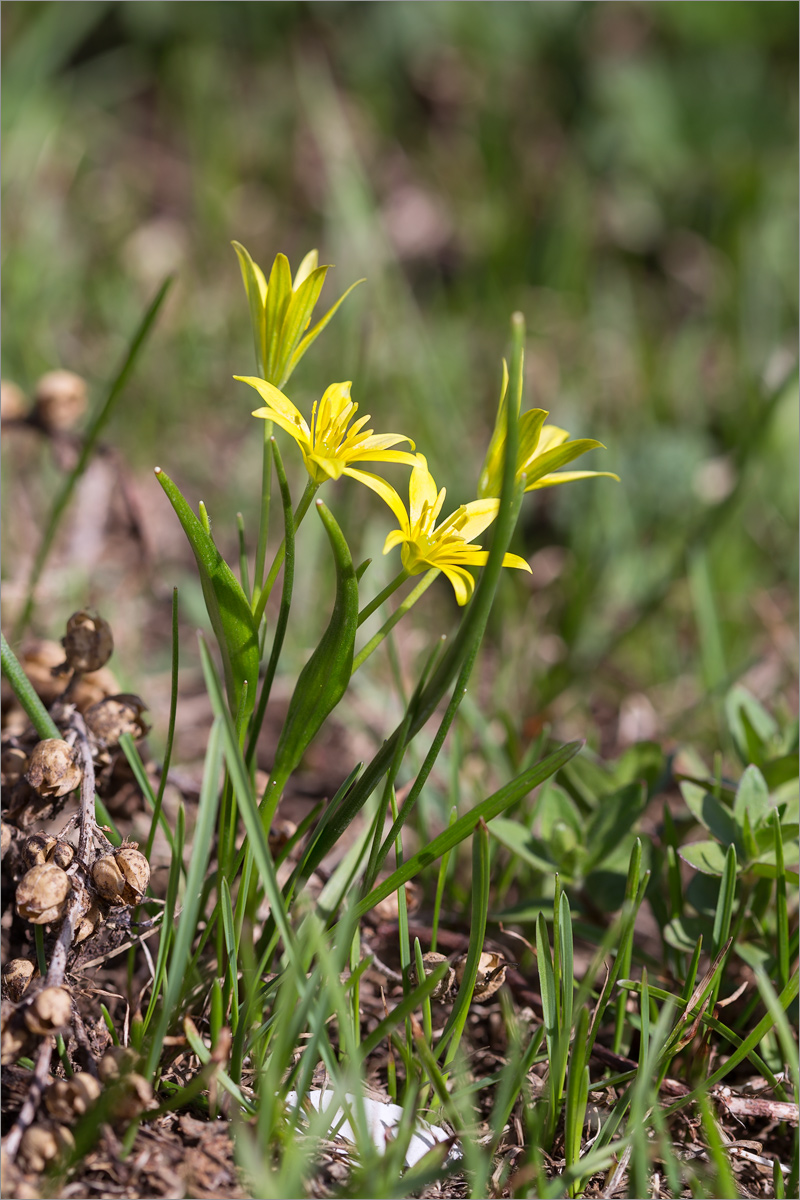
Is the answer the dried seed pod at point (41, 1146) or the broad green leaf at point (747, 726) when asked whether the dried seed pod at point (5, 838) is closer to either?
the dried seed pod at point (41, 1146)

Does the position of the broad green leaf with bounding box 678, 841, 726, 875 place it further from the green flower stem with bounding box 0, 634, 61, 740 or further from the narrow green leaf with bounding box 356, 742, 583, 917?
the green flower stem with bounding box 0, 634, 61, 740

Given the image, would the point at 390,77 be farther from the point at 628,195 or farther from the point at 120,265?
the point at 120,265

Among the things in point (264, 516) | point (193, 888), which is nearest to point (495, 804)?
point (193, 888)

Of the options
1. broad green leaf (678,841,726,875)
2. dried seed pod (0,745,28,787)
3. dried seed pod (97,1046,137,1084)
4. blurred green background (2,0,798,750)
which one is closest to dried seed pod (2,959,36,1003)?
dried seed pod (97,1046,137,1084)

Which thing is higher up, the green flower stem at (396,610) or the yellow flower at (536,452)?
the yellow flower at (536,452)

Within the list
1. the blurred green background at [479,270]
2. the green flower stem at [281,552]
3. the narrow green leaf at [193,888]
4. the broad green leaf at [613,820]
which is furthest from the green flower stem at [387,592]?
the blurred green background at [479,270]

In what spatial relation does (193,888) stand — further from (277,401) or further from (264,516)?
(277,401)
